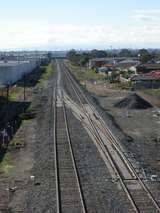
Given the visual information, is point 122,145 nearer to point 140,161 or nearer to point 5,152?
point 140,161

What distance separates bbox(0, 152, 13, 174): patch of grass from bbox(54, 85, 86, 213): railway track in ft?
5.85

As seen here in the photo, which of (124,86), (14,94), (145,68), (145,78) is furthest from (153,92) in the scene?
(145,68)

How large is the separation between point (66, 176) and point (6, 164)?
3200 millimetres

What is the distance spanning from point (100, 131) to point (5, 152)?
7183mm

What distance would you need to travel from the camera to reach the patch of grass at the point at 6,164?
18.3 metres

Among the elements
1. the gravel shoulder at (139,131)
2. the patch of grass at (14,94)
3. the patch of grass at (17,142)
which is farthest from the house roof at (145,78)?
the patch of grass at (17,142)

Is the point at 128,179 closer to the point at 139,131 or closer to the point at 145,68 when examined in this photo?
the point at 139,131

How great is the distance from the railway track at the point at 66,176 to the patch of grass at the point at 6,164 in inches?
70.2

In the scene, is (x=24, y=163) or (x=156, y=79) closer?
(x=24, y=163)

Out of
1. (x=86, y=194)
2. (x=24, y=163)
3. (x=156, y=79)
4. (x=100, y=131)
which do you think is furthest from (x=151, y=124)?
(x=156, y=79)

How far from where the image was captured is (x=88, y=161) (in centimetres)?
1944

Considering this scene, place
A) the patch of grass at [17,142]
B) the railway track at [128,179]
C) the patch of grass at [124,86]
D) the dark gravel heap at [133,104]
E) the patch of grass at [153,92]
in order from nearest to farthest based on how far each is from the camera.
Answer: the railway track at [128,179]
the patch of grass at [17,142]
the dark gravel heap at [133,104]
the patch of grass at [153,92]
the patch of grass at [124,86]

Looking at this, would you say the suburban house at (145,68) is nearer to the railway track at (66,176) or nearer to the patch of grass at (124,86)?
the patch of grass at (124,86)

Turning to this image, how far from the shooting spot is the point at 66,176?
1720 centimetres
